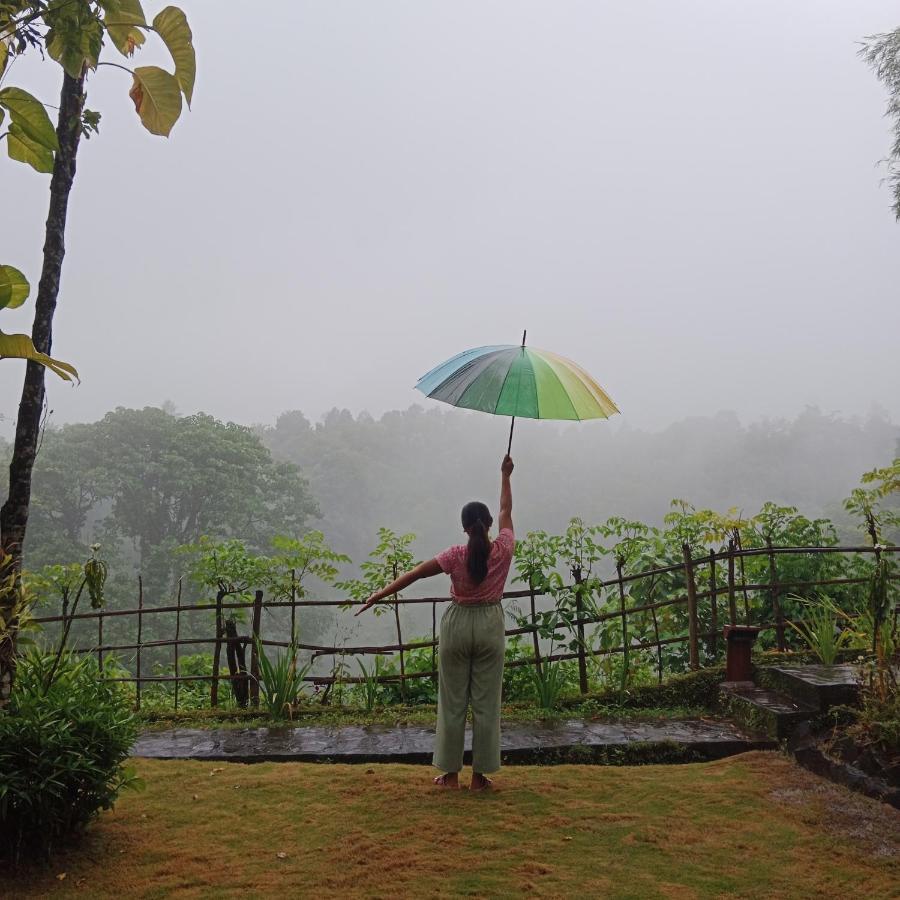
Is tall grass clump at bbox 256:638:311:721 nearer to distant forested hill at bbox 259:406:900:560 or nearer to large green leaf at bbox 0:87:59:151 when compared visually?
large green leaf at bbox 0:87:59:151

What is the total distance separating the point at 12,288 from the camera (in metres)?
2.87

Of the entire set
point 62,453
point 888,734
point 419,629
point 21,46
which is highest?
point 62,453

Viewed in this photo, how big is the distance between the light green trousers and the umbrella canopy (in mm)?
971

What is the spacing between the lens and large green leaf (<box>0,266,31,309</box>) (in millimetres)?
2771

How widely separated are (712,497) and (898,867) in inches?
1925

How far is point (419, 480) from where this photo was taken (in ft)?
180

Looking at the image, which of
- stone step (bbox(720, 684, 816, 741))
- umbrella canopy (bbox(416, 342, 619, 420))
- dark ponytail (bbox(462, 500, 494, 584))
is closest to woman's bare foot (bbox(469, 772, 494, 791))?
dark ponytail (bbox(462, 500, 494, 584))

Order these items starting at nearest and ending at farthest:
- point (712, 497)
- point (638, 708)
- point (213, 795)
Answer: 1. point (213, 795)
2. point (638, 708)
3. point (712, 497)

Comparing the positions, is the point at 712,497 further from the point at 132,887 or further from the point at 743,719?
the point at 132,887

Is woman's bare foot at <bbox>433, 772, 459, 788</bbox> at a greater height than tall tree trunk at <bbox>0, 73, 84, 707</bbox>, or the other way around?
tall tree trunk at <bbox>0, 73, 84, 707</bbox>

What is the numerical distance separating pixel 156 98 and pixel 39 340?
1.19 meters

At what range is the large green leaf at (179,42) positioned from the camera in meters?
3.12

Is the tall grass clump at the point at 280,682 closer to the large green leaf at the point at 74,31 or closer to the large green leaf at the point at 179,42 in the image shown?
the large green leaf at the point at 179,42

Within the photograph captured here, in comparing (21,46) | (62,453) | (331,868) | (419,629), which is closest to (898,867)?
(331,868)
